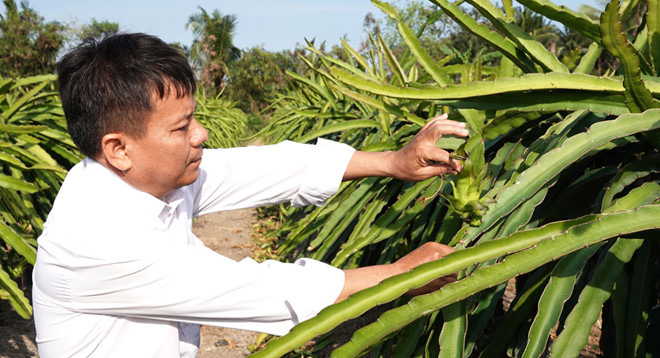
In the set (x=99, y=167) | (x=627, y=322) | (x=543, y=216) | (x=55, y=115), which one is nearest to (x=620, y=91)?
→ (x=543, y=216)

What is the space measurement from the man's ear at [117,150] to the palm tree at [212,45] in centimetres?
2437

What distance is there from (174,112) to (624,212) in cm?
87

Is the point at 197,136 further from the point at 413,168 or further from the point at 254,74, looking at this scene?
the point at 254,74

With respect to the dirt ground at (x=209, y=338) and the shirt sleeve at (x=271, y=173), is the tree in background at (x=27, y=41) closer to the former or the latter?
the dirt ground at (x=209, y=338)

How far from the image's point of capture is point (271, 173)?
1.68m

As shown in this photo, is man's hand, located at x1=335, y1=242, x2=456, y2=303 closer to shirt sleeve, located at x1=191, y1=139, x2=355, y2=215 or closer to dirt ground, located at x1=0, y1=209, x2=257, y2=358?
shirt sleeve, located at x1=191, y1=139, x2=355, y2=215

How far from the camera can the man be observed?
1.07m

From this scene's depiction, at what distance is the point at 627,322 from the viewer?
104 cm

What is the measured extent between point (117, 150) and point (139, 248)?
25 cm

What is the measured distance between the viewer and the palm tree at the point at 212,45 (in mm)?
25000

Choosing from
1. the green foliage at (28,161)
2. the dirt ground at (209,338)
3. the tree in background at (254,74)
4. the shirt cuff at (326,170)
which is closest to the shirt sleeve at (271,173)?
the shirt cuff at (326,170)

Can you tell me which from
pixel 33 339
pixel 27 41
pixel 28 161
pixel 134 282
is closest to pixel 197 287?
pixel 134 282

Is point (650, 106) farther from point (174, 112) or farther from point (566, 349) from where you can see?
point (174, 112)

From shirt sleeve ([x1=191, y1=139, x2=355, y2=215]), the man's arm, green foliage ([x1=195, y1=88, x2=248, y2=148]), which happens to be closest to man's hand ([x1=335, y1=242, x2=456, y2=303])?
the man's arm
